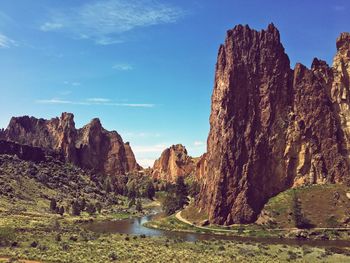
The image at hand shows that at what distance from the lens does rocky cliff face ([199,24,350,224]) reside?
127 m

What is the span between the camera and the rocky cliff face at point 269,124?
12731 centimetres

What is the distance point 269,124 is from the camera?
5231 inches

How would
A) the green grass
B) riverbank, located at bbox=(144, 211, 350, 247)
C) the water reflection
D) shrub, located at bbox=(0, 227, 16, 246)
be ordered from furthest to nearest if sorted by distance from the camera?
the green grass, riverbank, located at bbox=(144, 211, 350, 247), the water reflection, shrub, located at bbox=(0, 227, 16, 246)

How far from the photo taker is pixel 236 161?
421 feet

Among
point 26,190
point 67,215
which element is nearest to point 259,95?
point 67,215

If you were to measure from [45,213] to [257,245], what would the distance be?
3307 inches

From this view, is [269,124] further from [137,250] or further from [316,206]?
[137,250]

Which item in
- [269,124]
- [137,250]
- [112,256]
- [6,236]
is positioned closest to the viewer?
[112,256]

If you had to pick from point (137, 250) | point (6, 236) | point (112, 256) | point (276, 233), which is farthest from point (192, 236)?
point (6, 236)

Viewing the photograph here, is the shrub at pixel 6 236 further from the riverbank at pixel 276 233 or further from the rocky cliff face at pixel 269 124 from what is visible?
the rocky cliff face at pixel 269 124

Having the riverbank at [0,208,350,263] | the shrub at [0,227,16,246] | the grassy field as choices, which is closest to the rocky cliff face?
the riverbank at [0,208,350,263]

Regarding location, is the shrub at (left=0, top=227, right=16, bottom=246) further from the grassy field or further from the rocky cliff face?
the rocky cliff face

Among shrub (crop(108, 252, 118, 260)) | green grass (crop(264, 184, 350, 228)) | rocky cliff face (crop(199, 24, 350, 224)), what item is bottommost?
shrub (crop(108, 252, 118, 260))

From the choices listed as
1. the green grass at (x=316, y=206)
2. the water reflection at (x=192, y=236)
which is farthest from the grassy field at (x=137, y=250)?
the green grass at (x=316, y=206)
